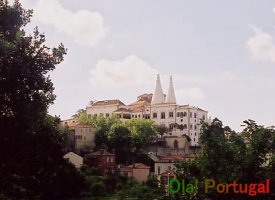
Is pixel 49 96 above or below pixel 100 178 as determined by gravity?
above

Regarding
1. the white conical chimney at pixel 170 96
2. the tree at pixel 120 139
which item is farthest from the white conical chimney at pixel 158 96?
the tree at pixel 120 139

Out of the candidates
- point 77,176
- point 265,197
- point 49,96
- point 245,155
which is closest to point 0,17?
point 49,96

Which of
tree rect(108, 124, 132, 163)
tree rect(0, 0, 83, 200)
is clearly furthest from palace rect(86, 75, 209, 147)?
tree rect(0, 0, 83, 200)

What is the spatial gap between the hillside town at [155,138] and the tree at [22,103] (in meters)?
42.9

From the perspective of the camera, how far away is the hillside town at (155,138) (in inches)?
2532

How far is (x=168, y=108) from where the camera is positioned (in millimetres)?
95750

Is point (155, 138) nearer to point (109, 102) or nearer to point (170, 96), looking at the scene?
point (170, 96)

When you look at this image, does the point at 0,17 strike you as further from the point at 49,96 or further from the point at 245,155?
the point at 245,155

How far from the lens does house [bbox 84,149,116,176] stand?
65244mm

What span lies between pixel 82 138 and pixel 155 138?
1722cm

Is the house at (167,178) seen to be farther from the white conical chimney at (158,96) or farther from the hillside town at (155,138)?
the white conical chimney at (158,96)

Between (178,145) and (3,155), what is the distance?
228 feet

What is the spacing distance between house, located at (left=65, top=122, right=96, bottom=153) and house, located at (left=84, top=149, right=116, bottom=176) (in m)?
6.57

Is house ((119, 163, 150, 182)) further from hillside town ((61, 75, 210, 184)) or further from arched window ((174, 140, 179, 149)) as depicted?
arched window ((174, 140, 179, 149))
